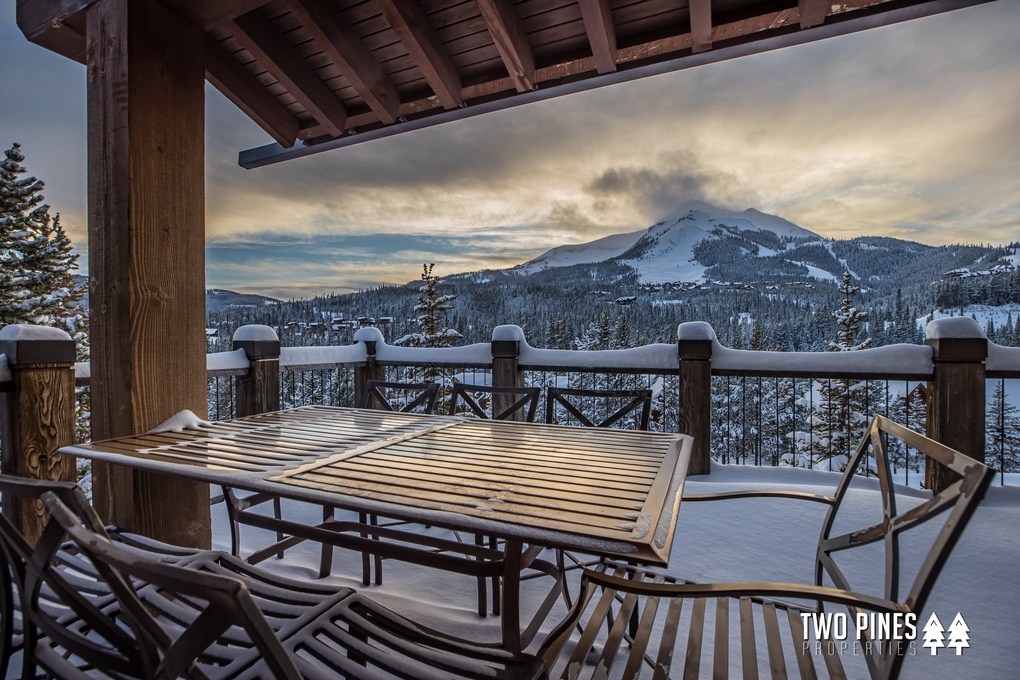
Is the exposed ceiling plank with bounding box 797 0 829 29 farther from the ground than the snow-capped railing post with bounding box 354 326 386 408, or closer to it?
farther from the ground

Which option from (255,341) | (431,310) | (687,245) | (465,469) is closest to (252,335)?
(255,341)

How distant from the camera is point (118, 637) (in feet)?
2.75

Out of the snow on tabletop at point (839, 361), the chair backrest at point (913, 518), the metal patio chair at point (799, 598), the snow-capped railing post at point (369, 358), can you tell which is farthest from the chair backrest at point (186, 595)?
the snow-capped railing post at point (369, 358)

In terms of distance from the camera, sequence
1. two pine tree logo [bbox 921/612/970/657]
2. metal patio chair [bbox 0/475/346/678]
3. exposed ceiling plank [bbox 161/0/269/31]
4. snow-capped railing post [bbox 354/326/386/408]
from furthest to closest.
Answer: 1. snow-capped railing post [bbox 354/326/386/408]
2. exposed ceiling plank [bbox 161/0/269/31]
3. two pine tree logo [bbox 921/612/970/657]
4. metal patio chair [bbox 0/475/346/678]

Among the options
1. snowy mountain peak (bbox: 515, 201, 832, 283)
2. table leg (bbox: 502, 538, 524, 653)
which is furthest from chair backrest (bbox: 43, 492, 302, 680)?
snowy mountain peak (bbox: 515, 201, 832, 283)

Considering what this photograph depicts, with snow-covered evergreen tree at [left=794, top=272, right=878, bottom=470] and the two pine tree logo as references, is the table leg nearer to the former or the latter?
the two pine tree logo

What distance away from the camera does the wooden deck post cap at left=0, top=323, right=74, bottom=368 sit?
2.15 m

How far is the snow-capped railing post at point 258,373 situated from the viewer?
369cm

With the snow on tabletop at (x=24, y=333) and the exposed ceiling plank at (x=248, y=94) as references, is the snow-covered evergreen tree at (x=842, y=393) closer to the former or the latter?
the exposed ceiling plank at (x=248, y=94)

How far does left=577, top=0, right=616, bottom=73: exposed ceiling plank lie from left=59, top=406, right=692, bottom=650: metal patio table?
1.86m

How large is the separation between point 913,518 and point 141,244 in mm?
2695

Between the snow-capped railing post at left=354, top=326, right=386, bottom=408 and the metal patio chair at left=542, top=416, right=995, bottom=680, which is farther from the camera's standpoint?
the snow-capped railing post at left=354, top=326, right=386, bottom=408

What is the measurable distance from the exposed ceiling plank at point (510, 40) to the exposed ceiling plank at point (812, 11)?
4.13ft

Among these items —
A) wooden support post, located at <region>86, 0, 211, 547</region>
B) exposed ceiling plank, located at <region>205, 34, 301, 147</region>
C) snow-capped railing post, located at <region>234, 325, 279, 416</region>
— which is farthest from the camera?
snow-capped railing post, located at <region>234, 325, 279, 416</region>
